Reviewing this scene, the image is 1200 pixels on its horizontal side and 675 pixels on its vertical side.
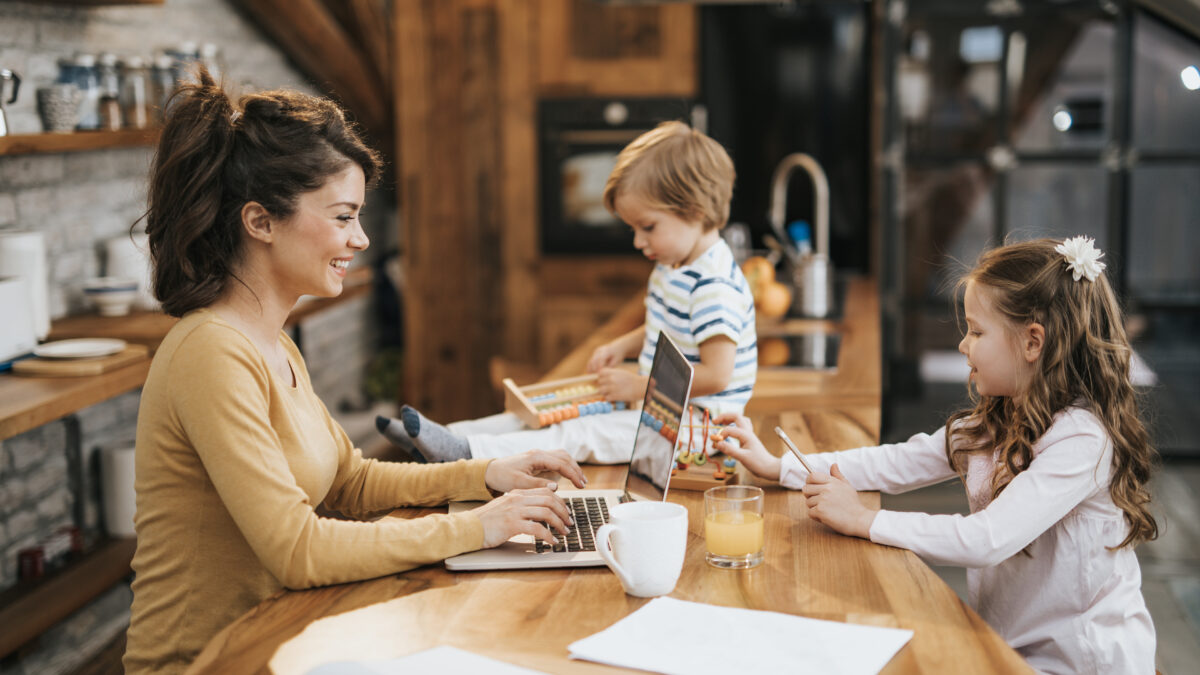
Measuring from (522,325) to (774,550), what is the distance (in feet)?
10.5

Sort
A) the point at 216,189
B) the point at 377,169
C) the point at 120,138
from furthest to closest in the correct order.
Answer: the point at 120,138 → the point at 377,169 → the point at 216,189

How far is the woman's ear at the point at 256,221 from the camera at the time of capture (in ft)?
4.67

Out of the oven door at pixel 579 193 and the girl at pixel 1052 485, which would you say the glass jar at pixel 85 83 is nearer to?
the oven door at pixel 579 193

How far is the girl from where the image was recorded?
1438 millimetres

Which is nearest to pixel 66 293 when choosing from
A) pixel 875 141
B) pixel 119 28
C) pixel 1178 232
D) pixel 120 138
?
pixel 120 138

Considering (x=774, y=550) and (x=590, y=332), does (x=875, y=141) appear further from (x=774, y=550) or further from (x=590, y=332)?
(x=774, y=550)

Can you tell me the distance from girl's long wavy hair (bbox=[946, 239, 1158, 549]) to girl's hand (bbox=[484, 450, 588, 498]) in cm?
59

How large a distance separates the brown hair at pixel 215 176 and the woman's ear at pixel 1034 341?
0.97 meters

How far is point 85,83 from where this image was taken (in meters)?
3.12

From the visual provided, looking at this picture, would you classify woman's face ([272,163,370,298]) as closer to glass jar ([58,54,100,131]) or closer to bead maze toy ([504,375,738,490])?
bead maze toy ([504,375,738,490])

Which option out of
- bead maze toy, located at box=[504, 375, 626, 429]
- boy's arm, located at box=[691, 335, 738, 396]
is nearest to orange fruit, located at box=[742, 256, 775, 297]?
bead maze toy, located at box=[504, 375, 626, 429]

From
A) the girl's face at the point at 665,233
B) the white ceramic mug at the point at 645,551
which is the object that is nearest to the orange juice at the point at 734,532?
the white ceramic mug at the point at 645,551

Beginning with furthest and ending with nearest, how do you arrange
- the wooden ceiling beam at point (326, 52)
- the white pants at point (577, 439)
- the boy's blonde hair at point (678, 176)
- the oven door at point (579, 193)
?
the wooden ceiling beam at point (326, 52)
the oven door at point (579, 193)
the boy's blonde hair at point (678, 176)
the white pants at point (577, 439)

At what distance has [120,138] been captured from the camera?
3096 millimetres
